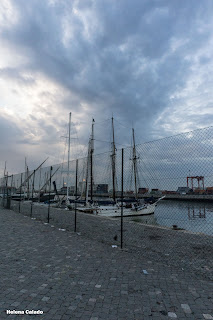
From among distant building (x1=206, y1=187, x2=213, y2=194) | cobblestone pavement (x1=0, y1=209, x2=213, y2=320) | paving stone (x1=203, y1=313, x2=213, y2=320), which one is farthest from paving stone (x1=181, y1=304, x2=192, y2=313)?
distant building (x1=206, y1=187, x2=213, y2=194)

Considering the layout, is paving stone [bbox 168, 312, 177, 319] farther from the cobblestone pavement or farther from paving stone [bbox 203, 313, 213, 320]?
paving stone [bbox 203, 313, 213, 320]

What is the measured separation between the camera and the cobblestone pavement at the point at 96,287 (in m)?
3.02

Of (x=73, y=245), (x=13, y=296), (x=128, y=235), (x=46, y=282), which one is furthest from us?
(x=128, y=235)

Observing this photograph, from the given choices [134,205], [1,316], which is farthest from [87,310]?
[134,205]

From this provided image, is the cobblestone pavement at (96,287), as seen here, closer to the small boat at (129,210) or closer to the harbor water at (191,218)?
the harbor water at (191,218)

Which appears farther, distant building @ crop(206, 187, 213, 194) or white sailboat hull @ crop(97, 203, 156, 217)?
white sailboat hull @ crop(97, 203, 156, 217)

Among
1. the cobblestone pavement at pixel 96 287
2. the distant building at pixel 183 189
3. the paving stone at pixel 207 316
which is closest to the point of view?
the paving stone at pixel 207 316

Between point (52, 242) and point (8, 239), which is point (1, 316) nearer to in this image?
point (52, 242)

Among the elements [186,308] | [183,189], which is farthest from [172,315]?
[183,189]

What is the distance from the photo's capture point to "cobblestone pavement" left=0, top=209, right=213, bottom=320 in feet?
9.91

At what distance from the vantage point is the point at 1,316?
2844 mm

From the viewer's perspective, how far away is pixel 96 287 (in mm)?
3744

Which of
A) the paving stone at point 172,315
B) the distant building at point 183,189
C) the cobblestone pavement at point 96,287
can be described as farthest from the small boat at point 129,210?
the paving stone at point 172,315

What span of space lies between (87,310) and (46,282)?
1246mm
